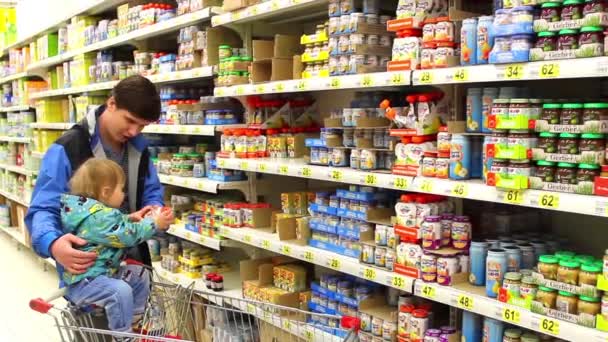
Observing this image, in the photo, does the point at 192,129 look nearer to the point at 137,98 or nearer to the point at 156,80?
the point at 156,80

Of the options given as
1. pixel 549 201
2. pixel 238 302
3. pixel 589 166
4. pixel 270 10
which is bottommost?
pixel 238 302

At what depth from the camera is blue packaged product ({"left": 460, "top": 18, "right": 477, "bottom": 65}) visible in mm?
2126

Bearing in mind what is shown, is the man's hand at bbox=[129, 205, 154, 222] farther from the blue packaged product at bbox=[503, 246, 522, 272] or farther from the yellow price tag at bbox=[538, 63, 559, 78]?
the yellow price tag at bbox=[538, 63, 559, 78]

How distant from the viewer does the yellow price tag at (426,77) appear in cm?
221

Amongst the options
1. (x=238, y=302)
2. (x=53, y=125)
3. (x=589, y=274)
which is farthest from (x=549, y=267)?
(x=53, y=125)

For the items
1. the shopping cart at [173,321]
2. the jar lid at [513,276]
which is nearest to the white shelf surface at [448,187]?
the jar lid at [513,276]

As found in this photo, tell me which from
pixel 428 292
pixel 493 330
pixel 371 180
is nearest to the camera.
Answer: pixel 493 330

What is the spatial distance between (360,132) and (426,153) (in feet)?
1.52

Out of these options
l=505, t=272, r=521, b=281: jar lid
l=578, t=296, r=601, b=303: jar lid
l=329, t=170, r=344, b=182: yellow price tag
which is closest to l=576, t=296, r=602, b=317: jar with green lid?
l=578, t=296, r=601, b=303: jar lid

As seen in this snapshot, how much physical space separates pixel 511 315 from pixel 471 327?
10.5 inches

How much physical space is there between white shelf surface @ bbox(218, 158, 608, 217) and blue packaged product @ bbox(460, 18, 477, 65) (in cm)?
42

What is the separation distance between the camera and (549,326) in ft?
6.21

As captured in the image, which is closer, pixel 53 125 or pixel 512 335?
pixel 512 335

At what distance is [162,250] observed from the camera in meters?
4.39
